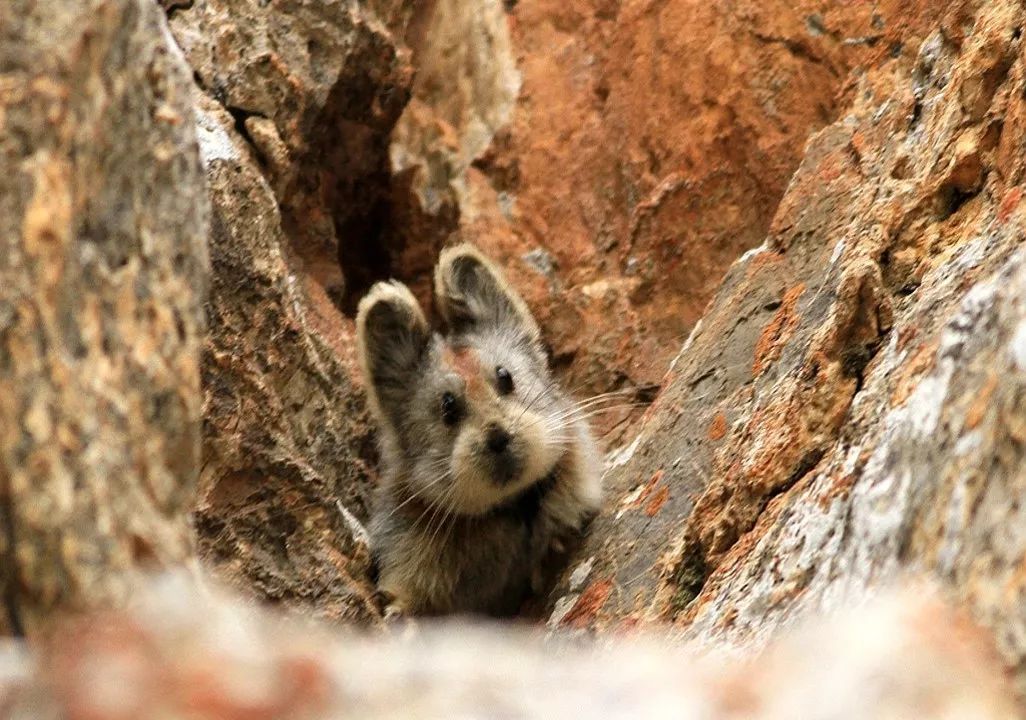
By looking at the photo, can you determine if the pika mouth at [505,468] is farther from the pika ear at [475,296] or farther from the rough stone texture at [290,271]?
the pika ear at [475,296]

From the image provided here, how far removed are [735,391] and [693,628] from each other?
1622mm

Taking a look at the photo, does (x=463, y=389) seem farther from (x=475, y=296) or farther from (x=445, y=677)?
(x=445, y=677)

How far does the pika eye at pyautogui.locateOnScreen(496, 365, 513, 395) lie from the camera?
6.86 meters

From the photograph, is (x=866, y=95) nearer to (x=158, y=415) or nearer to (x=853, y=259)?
(x=853, y=259)

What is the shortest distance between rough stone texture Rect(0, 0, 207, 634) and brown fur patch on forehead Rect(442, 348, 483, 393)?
3384mm

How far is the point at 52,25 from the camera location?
3.17m

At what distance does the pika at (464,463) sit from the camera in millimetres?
6512

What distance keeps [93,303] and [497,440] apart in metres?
3.51

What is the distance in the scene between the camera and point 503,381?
688 cm

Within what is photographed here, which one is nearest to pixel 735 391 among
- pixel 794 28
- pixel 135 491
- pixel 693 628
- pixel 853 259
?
pixel 853 259

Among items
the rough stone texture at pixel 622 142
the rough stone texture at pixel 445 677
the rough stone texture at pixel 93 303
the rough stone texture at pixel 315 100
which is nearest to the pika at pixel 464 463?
the rough stone texture at pixel 315 100

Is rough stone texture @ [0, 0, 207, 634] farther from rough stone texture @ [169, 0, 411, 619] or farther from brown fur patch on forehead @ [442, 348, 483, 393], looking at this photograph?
brown fur patch on forehead @ [442, 348, 483, 393]

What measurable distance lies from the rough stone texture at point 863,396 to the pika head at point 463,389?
52cm

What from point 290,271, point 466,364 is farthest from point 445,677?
point 290,271
